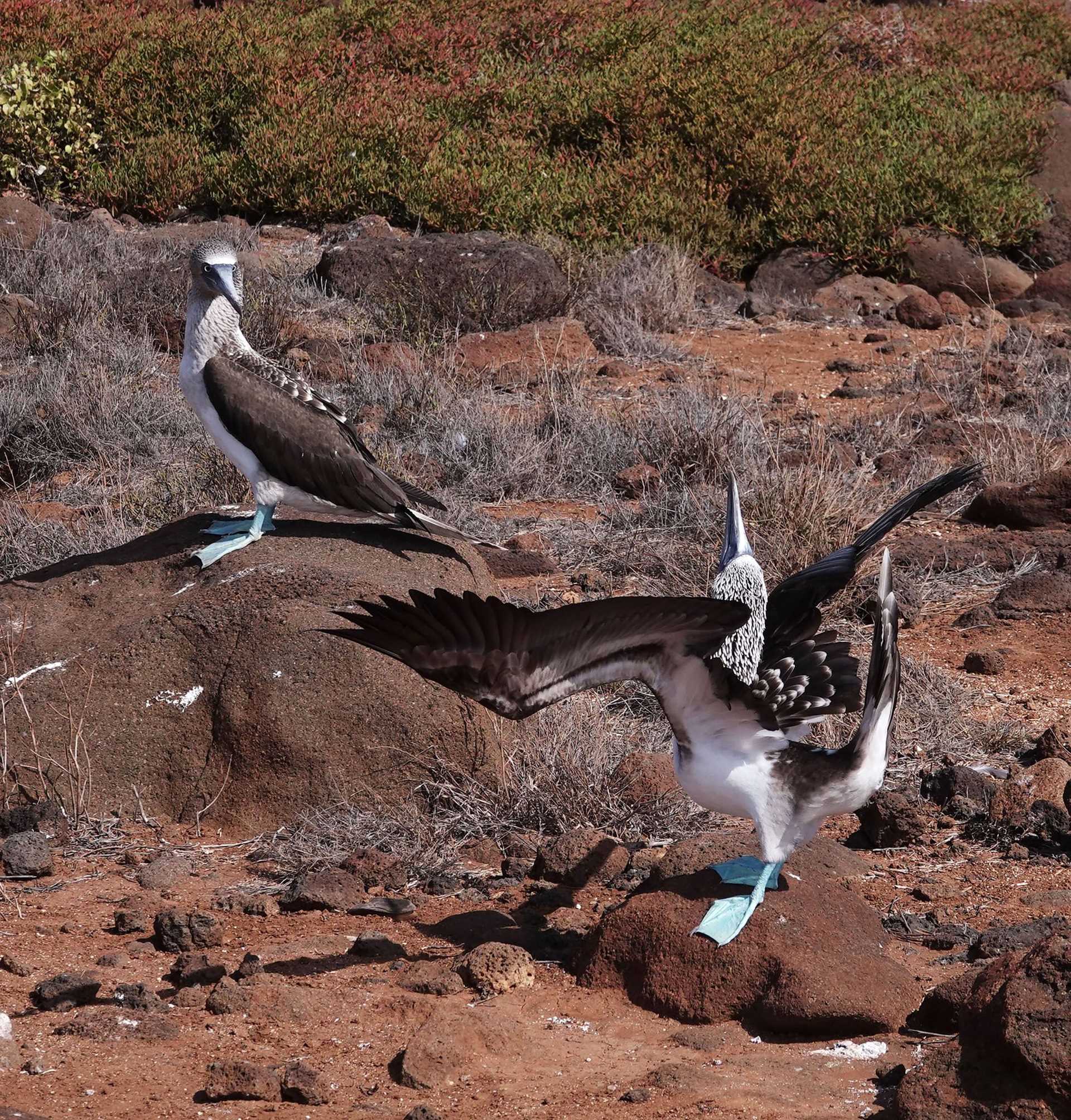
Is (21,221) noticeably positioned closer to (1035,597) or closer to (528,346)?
(528,346)

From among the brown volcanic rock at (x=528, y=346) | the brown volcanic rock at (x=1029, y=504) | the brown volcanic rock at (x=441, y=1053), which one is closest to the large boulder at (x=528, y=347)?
the brown volcanic rock at (x=528, y=346)

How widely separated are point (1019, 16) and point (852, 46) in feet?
14.5

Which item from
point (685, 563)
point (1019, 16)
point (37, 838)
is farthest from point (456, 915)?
point (1019, 16)

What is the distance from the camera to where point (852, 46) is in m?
17.7

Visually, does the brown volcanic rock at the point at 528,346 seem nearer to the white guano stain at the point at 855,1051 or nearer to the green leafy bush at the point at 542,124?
the green leafy bush at the point at 542,124

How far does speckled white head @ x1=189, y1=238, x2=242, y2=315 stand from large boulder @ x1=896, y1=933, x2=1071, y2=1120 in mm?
3313

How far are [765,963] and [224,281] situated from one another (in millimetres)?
2835

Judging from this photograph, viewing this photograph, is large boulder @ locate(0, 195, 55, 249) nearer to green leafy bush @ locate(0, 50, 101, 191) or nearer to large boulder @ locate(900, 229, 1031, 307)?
green leafy bush @ locate(0, 50, 101, 191)

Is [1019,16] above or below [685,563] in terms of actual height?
above

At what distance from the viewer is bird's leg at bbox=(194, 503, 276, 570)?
4938mm

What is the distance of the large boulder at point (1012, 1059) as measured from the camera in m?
2.72

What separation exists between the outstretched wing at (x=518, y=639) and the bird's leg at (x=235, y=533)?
1.93 meters

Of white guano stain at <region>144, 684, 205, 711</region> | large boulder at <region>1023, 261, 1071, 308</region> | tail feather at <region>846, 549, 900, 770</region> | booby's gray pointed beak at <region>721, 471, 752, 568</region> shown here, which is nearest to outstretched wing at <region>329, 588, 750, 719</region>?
tail feather at <region>846, 549, 900, 770</region>

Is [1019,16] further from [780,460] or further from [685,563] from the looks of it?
[685,563]
